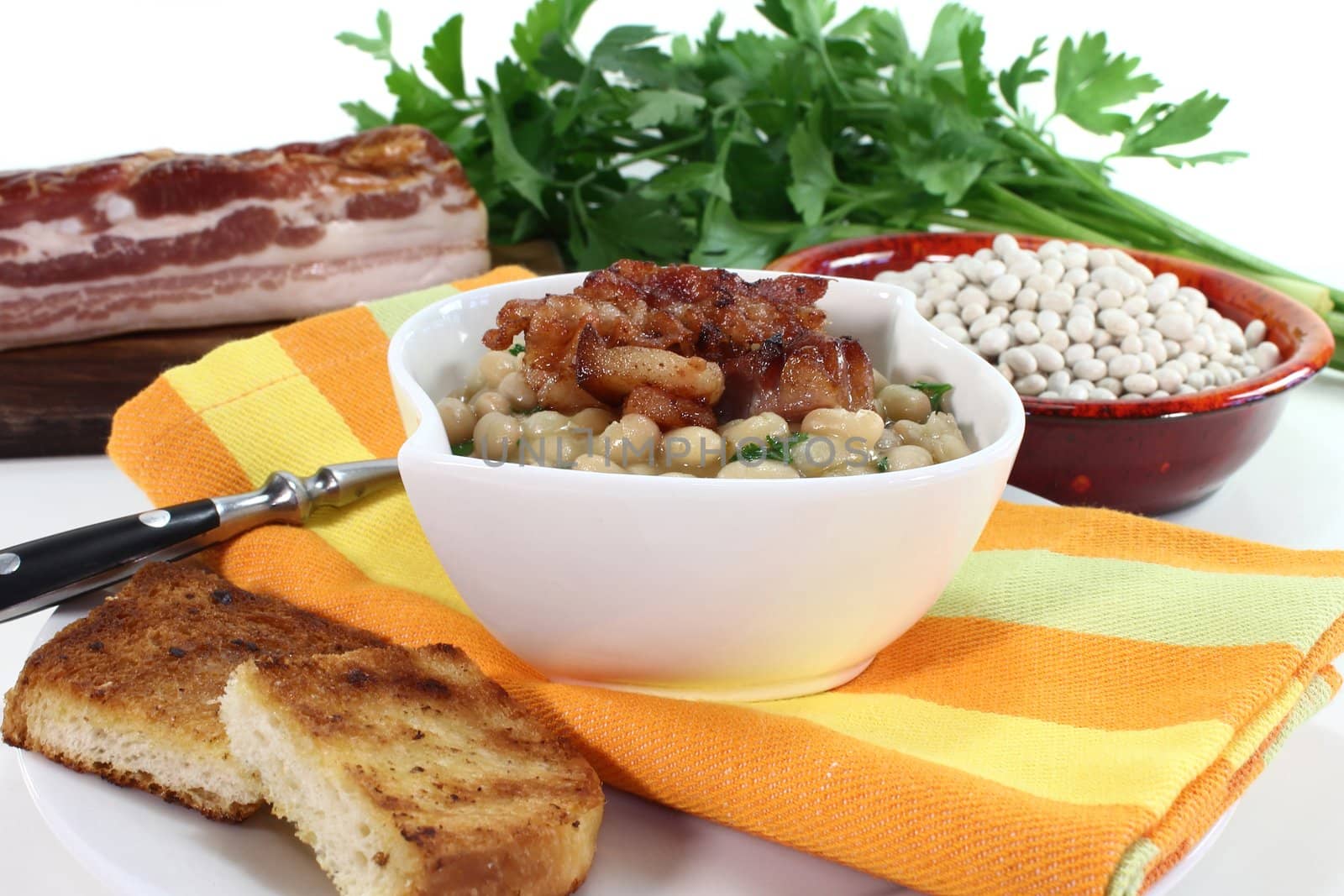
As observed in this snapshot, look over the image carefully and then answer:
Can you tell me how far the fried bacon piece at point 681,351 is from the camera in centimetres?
171

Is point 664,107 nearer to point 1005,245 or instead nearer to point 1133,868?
point 1005,245

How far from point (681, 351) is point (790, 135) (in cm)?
200

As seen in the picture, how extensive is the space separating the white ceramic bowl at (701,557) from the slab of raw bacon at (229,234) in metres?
1.87

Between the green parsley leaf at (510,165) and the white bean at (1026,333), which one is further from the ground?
the green parsley leaf at (510,165)

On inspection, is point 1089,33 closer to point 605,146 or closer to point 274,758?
point 605,146

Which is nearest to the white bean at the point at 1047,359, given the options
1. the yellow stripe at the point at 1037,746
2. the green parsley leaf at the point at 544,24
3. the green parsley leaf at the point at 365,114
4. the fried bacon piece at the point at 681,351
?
the fried bacon piece at the point at 681,351

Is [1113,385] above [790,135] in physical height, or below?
below

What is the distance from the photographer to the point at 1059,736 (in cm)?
154

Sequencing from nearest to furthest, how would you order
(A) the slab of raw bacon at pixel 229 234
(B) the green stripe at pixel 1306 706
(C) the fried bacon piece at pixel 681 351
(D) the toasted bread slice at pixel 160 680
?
(D) the toasted bread slice at pixel 160 680
(B) the green stripe at pixel 1306 706
(C) the fried bacon piece at pixel 681 351
(A) the slab of raw bacon at pixel 229 234

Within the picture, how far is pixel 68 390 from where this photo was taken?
302 centimetres

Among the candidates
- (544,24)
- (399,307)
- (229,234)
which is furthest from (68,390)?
(544,24)

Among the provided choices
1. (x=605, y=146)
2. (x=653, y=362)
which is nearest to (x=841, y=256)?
(x=605, y=146)

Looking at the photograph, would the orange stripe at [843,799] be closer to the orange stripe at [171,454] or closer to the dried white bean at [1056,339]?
the orange stripe at [171,454]

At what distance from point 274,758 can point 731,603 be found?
55 centimetres
